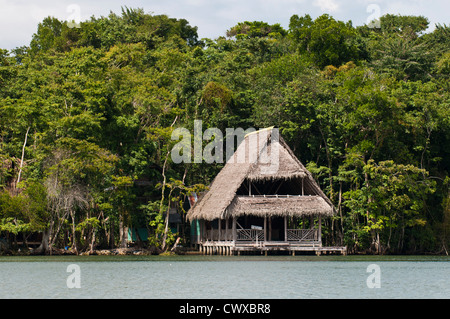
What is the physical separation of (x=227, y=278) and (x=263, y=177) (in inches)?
437

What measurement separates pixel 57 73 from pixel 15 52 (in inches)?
563

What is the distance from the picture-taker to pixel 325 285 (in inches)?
754

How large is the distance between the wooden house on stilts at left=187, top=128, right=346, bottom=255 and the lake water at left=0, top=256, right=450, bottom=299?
129 inches

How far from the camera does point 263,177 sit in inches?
1242

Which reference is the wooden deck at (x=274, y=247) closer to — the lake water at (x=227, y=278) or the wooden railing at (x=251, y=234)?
the wooden railing at (x=251, y=234)

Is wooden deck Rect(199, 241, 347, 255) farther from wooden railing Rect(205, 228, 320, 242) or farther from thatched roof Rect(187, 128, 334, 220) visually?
thatched roof Rect(187, 128, 334, 220)

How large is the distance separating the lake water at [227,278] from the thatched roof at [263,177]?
10.6ft

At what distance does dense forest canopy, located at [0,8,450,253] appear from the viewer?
3241cm

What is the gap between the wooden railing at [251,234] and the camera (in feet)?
106

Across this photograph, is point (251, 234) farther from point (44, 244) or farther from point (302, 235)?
point (44, 244)

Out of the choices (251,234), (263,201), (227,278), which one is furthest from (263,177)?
(227,278)

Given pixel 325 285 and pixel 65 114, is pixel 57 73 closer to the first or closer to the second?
pixel 65 114
